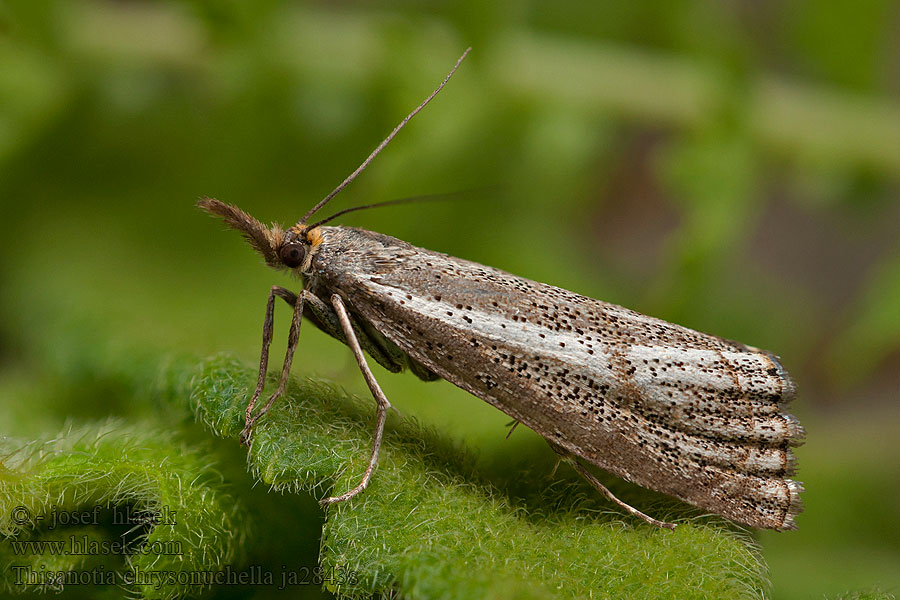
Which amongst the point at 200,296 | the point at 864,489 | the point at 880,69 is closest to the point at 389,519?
the point at 200,296

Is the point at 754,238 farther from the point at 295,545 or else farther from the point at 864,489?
the point at 295,545

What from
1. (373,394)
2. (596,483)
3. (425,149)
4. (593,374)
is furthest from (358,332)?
(425,149)

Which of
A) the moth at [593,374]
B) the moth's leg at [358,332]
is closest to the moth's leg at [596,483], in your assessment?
the moth at [593,374]

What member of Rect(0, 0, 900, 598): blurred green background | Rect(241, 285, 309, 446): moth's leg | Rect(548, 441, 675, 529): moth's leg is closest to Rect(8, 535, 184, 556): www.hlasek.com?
Rect(241, 285, 309, 446): moth's leg

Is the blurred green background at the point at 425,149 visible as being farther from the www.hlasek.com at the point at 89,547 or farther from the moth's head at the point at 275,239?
the www.hlasek.com at the point at 89,547

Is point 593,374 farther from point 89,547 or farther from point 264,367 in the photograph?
point 89,547

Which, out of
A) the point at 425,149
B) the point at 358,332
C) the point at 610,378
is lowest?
the point at 358,332
